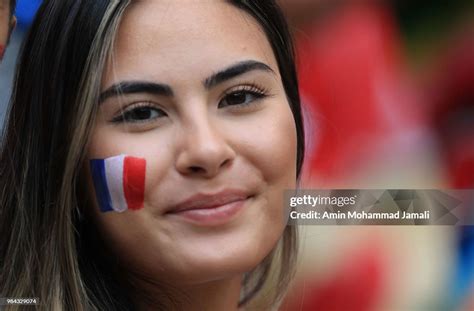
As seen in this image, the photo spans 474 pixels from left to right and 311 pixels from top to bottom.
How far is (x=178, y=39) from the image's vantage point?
1.19 metres

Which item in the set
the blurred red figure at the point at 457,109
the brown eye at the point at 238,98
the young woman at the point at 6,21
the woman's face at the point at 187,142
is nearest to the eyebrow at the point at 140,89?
the woman's face at the point at 187,142

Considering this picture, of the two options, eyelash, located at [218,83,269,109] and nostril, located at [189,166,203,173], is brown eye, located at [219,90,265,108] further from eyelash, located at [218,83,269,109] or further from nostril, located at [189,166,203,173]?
nostril, located at [189,166,203,173]

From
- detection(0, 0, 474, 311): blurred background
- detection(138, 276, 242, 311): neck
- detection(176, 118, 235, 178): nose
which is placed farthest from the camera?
detection(0, 0, 474, 311): blurred background

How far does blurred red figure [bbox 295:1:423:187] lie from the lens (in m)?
1.44

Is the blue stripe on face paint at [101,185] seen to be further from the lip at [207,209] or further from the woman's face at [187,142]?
the lip at [207,209]

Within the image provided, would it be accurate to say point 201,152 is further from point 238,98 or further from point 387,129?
point 387,129

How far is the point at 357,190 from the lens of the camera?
1438 mm

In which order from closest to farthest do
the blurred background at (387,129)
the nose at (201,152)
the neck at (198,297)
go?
the nose at (201,152)
the neck at (198,297)
the blurred background at (387,129)

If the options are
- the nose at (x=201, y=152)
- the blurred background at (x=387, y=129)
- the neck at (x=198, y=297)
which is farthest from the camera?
the blurred background at (x=387, y=129)

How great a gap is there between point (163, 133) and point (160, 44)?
167 mm

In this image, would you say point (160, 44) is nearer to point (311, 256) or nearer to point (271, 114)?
point (271, 114)

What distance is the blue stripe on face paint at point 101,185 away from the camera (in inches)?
46.8

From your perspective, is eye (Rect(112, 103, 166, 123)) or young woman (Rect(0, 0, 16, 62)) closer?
eye (Rect(112, 103, 166, 123))

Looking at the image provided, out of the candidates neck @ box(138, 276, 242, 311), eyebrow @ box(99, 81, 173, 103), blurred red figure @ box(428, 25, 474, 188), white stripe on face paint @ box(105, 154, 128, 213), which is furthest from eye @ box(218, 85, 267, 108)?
blurred red figure @ box(428, 25, 474, 188)
